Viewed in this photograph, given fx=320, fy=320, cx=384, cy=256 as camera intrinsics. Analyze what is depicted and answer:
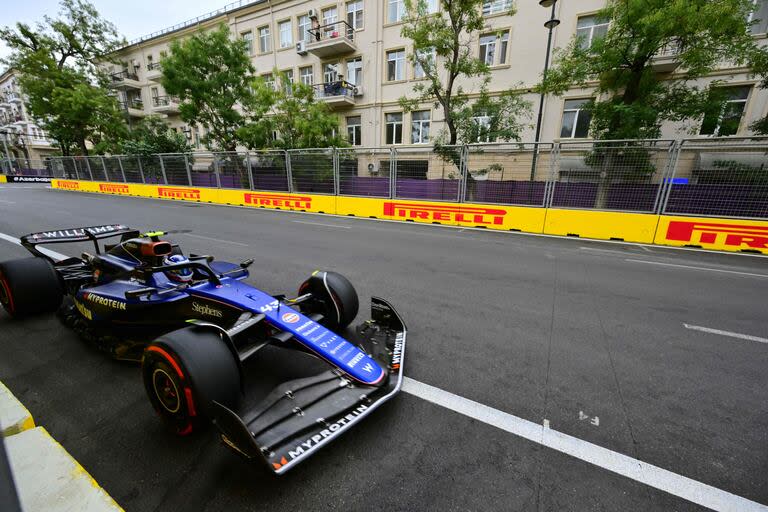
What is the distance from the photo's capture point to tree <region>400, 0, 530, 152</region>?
11.0 metres

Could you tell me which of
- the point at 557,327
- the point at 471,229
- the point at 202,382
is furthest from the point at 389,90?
the point at 202,382

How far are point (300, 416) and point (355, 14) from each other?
2331 centimetres

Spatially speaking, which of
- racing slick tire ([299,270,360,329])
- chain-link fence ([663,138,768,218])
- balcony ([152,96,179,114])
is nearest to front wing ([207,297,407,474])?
racing slick tire ([299,270,360,329])

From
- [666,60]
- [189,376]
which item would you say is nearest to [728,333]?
[189,376]

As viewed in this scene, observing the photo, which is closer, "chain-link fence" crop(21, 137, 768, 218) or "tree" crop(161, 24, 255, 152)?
"chain-link fence" crop(21, 137, 768, 218)

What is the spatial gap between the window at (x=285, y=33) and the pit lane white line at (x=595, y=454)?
25.8m

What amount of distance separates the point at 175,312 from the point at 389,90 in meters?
18.9

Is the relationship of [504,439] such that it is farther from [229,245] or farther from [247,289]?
[229,245]

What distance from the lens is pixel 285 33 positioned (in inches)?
871

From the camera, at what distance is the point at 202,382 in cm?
181

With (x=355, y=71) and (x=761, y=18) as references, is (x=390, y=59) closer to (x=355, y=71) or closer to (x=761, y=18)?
(x=355, y=71)

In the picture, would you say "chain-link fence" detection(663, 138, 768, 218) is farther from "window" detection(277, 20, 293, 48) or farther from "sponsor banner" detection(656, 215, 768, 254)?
"window" detection(277, 20, 293, 48)

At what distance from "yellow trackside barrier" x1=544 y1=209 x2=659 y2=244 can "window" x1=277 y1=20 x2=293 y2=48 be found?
21.8 metres

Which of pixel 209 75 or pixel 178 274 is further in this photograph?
pixel 209 75
